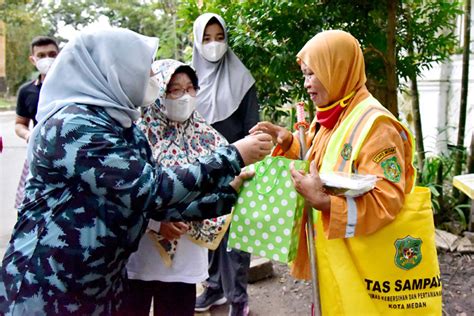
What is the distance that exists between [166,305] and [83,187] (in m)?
0.91

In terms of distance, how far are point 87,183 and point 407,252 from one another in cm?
102

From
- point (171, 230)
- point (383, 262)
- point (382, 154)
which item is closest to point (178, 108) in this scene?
point (171, 230)

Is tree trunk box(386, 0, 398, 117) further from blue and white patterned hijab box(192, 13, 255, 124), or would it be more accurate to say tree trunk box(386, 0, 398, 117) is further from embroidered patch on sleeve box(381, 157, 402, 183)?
embroidered patch on sleeve box(381, 157, 402, 183)

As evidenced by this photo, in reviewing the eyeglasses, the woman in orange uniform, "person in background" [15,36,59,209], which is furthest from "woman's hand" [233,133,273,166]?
"person in background" [15,36,59,209]

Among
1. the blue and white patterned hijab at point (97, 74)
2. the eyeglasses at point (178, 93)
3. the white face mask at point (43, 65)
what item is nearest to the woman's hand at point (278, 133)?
the eyeglasses at point (178, 93)

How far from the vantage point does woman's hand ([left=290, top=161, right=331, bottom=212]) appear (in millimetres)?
1511

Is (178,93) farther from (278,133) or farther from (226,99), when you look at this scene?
(226,99)

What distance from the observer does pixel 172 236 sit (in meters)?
1.95

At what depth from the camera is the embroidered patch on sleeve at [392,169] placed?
1.52 metres

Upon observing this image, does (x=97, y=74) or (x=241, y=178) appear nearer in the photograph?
(x=97, y=74)

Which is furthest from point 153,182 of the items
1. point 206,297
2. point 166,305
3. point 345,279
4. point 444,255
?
point 444,255

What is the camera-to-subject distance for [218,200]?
1611 millimetres

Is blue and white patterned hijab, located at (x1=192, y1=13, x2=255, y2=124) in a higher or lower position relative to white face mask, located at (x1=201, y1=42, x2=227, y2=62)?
lower

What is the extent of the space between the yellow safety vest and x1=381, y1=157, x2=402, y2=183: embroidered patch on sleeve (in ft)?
0.31
